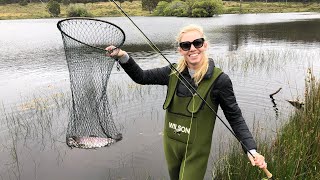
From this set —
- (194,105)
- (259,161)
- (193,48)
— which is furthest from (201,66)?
(259,161)

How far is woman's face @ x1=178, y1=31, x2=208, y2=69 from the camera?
3031 mm

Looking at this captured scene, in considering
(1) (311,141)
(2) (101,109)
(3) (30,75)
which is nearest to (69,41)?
(2) (101,109)

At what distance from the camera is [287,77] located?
12.1 meters

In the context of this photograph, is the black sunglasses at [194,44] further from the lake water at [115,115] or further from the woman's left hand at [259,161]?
the lake water at [115,115]

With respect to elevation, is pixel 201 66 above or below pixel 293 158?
above

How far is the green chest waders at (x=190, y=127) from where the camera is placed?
9.70 ft

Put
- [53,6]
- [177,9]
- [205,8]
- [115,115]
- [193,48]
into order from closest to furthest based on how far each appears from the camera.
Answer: [193,48]
[115,115]
[53,6]
[205,8]
[177,9]

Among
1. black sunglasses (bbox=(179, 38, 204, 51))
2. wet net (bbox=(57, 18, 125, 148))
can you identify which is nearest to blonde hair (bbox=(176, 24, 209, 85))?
black sunglasses (bbox=(179, 38, 204, 51))

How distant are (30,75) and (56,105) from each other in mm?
5213

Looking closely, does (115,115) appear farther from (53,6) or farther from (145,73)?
(53,6)

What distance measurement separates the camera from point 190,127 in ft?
9.82

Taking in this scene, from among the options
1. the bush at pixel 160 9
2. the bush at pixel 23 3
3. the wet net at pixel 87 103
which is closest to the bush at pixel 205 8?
the bush at pixel 160 9

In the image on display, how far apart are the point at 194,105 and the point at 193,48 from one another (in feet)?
1.91

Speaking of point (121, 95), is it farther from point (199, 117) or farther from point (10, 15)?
point (10, 15)
